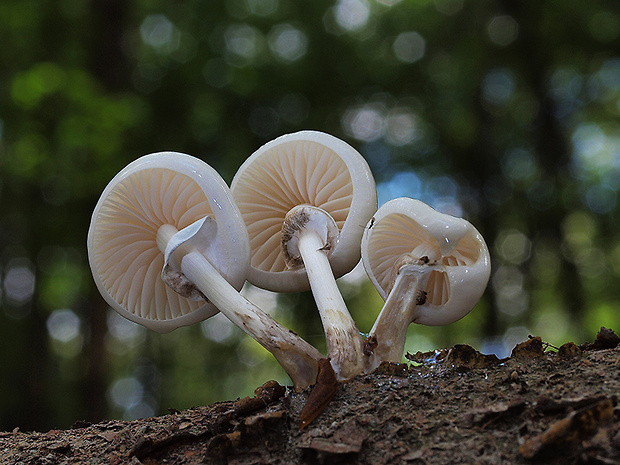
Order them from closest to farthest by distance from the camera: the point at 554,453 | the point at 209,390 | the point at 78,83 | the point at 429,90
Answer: the point at 554,453 < the point at 78,83 < the point at 429,90 < the point at 209,390

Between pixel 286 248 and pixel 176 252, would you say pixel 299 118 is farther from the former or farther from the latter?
pixel 176 252

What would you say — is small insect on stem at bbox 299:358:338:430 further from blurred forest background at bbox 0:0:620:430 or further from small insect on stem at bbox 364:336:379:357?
blurred forest background at bbox 0:0:620:430

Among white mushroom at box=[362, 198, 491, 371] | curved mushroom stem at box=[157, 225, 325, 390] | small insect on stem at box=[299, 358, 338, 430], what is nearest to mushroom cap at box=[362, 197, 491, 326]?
white mushroom at box=[362, 198, 491, 371]

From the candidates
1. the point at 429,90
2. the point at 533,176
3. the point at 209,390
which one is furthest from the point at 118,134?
the point at 209,390

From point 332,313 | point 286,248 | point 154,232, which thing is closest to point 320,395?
point 332,313

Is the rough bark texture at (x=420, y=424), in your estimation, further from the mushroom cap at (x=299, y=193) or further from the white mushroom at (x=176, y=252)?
the mushroom cap at (x=299, y=193)

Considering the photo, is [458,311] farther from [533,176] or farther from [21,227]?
[533,176]
